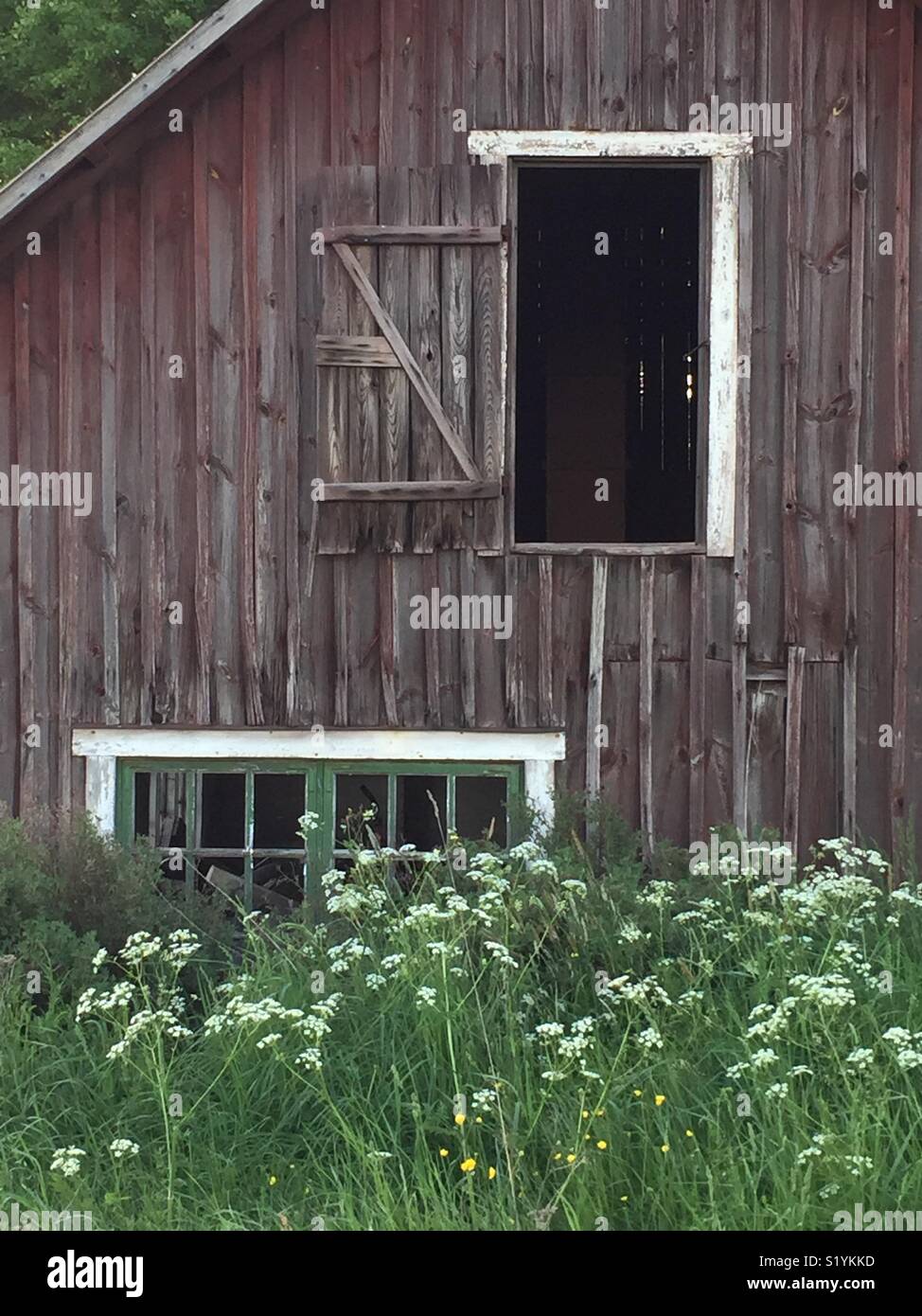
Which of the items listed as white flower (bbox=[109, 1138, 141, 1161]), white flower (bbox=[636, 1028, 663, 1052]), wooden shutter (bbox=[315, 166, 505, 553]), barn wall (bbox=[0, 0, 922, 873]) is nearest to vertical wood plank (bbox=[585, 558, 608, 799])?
barn wall (bbox=[0, 0, 922, 873])

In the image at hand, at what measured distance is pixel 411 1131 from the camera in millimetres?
4641

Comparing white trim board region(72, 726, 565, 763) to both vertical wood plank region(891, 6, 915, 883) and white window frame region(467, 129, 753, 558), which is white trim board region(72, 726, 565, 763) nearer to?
white window frame region(467, 129, 753, 558)

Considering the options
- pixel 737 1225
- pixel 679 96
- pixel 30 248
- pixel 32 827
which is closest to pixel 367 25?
pixel 679 96

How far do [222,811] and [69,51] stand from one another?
9539 millimetres

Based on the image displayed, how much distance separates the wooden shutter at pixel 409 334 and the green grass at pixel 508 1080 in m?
2.15

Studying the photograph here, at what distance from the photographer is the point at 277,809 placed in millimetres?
9008

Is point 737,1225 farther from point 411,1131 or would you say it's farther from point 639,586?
point 639,586

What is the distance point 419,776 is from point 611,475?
6.38 meters

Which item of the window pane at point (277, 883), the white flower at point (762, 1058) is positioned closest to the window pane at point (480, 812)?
the window pane at point (277, 883)

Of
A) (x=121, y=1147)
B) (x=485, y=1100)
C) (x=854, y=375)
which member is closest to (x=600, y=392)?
(x=854, y=375)

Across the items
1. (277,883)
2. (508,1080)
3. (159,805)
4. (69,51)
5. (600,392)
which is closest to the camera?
(508,1080)

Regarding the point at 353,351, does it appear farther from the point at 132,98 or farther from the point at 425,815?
the point at 425,815
